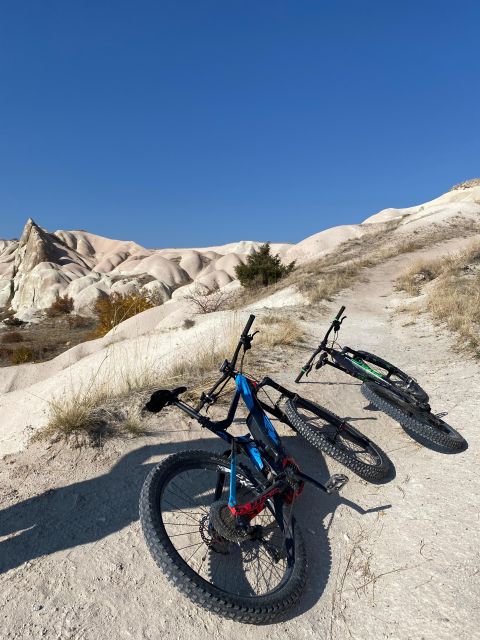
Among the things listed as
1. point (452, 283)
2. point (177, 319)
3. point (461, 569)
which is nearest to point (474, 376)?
point (461, 569)

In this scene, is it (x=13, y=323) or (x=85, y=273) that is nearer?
(x=13, y=323)

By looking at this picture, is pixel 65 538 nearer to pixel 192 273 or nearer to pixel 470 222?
pixel 470 222

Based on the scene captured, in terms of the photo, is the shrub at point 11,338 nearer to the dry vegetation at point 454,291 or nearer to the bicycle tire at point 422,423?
the dry vegetation at point 454,291

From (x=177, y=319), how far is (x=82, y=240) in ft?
266

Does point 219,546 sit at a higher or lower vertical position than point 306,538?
higher

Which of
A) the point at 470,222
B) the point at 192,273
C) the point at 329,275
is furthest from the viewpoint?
the point at 192,273

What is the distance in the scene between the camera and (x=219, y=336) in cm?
1012

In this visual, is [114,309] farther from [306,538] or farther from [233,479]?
[233,479]

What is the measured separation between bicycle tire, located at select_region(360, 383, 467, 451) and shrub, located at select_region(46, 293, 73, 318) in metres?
43.9

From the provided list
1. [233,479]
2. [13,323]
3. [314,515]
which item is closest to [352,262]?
[314,515]

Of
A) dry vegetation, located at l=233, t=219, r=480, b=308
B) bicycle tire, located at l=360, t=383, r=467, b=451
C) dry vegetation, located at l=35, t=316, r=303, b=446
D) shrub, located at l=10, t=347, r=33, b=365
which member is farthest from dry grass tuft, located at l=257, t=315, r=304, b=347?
shrub, located at l=10, t=347, r=33, b=365

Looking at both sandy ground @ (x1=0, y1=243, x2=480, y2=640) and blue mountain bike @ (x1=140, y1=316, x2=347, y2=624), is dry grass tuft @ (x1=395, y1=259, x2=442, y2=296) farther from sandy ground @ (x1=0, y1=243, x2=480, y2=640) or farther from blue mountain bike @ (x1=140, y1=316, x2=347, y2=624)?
blue mountain bike @ (x1=140, y1=316, x2=347, y2=624)

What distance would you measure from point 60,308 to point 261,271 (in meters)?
27.9

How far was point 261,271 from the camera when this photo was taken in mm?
25688
